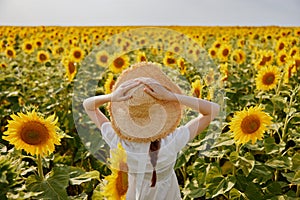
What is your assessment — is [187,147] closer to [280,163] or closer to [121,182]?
[280,163]

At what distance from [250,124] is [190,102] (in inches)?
26.5

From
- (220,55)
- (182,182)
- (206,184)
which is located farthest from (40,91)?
(206,184)

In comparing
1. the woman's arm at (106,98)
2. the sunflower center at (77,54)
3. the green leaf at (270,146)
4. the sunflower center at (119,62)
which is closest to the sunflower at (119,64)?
the sunflower center at (119,62)

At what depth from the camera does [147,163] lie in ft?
6.61

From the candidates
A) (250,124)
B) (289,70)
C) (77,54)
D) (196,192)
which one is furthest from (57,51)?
(250,124)

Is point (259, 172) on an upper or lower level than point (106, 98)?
lower

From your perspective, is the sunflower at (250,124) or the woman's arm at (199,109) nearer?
the woman's arm at (199,109)

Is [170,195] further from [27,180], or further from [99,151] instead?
[99,151]

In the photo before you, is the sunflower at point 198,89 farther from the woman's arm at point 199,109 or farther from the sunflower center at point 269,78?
the sunflower center at point 269,78

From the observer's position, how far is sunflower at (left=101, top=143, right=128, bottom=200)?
1645 mm

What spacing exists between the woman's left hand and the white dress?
0.80 feet

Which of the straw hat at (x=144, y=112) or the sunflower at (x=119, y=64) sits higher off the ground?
the sunflower at (x=119, y=64)

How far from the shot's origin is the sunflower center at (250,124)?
243cm

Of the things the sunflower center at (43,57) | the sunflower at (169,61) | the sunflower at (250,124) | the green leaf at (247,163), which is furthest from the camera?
the sunflower center at (43,57)
